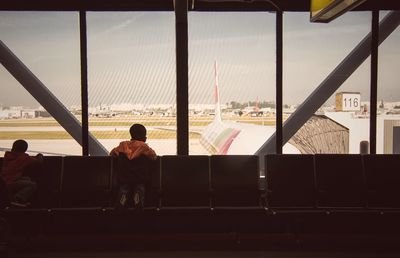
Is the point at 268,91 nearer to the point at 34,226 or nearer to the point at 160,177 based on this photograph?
the point at 160,177

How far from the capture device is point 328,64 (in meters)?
6.16

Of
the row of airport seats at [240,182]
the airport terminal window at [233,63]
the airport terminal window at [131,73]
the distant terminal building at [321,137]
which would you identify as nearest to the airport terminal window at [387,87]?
the distant terminal building at [321,137]

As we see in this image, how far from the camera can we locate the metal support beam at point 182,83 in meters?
5.83

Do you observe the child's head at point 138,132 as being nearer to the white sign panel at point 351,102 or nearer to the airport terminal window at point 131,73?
the airport terminal window at point 131,73

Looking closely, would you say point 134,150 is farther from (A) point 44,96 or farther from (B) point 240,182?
(A) point 44,96

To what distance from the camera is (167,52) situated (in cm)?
597

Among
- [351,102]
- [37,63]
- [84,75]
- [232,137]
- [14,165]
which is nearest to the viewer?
[14,165]

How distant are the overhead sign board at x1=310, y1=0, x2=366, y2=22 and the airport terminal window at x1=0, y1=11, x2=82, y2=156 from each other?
3.45 meters

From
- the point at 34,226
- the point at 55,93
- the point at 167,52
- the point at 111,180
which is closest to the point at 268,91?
the point at 167,52

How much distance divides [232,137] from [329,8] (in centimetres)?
660

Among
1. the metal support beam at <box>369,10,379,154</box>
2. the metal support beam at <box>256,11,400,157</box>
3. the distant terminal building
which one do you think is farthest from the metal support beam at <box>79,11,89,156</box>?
the metal support beam at <box>369,10,379,154</box>

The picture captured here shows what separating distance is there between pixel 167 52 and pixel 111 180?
210cm

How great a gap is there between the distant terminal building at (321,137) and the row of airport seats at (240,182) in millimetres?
1314

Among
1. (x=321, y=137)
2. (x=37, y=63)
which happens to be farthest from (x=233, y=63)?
(x=37, y=63)
